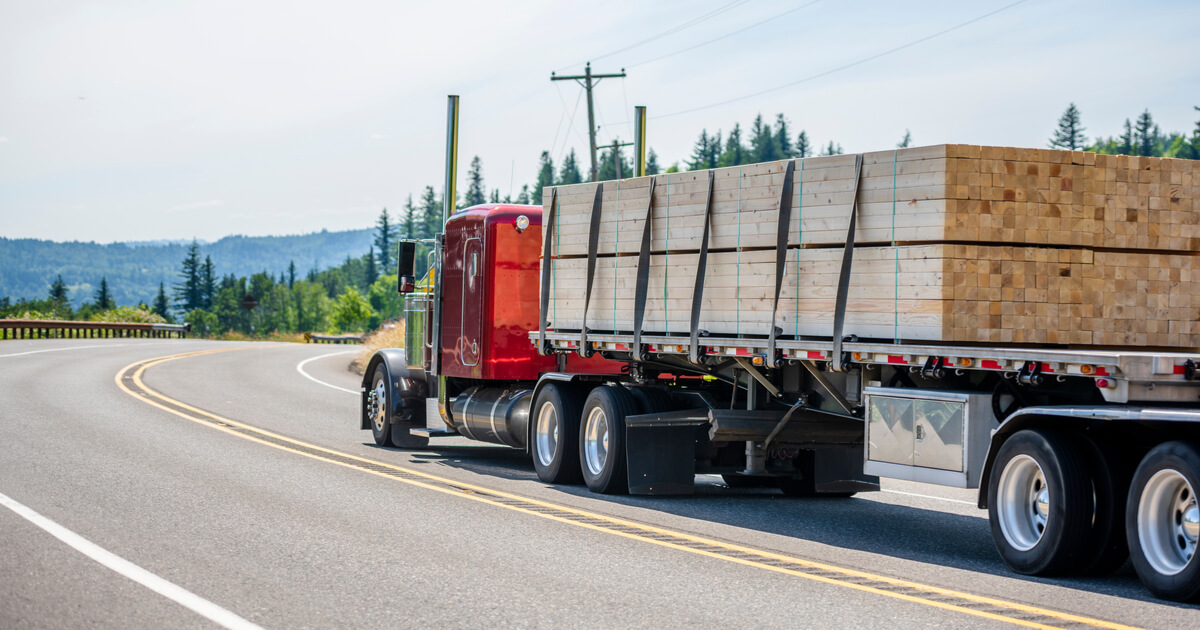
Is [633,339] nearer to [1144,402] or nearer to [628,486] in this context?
[628,486]

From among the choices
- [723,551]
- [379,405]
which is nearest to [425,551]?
[723,551]

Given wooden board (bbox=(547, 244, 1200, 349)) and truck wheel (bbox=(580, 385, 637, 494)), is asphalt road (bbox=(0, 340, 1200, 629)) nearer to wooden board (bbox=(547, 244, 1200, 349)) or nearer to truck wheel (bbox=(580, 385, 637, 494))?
truck wheel (bbox=(580, 385, 637, 494))

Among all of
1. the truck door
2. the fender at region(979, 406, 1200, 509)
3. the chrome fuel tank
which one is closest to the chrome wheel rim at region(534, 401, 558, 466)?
the chrome fuel tank

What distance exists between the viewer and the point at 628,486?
11.4 meters

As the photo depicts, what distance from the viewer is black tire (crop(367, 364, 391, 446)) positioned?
15.9 metres

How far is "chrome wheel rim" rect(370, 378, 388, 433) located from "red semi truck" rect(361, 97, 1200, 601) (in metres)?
0.04

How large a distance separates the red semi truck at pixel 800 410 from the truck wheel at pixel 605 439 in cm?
2

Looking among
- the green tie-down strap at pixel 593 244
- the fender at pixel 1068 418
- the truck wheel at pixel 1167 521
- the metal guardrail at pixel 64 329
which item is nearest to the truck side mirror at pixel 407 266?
the green tie-down strap at pixel 593 244

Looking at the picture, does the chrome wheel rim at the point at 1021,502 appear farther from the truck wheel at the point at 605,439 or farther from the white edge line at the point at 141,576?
the white edge line at the point at 141,576

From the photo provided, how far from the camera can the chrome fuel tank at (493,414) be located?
13.7 m

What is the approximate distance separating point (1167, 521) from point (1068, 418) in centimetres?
90

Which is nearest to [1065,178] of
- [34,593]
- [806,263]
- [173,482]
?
[806,263]

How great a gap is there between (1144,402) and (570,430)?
20.5 feet

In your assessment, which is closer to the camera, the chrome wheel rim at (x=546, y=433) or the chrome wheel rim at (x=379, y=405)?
the chrome wheel rim at (x=546, y=433)
